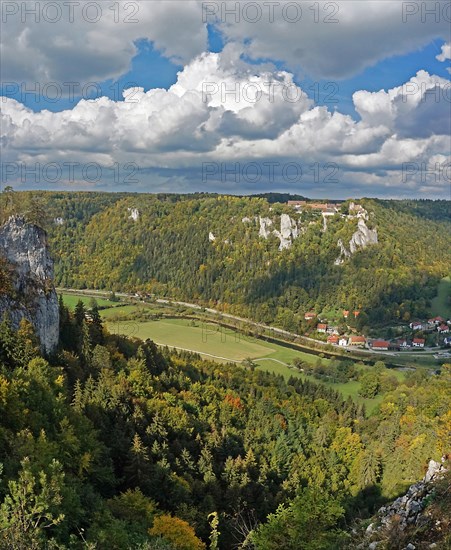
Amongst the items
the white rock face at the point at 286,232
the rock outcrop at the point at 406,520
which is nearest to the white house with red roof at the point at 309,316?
the white rock face at the point at 286,232

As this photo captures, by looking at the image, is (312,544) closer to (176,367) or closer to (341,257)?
(176,367)

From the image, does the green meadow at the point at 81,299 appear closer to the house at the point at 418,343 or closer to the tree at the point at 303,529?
the house at the point at 418,343

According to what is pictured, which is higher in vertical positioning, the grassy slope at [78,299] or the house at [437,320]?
the grassy slope at [78,299]

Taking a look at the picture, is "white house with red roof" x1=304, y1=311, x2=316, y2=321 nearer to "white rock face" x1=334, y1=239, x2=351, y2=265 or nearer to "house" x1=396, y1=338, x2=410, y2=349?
"house" x1=396, y1=338, x2=410, y2=349

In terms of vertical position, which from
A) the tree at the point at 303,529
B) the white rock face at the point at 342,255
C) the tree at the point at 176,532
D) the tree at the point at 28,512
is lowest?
the tree at the point at 176,532

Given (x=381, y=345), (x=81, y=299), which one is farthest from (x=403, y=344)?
(x=81, y=299)

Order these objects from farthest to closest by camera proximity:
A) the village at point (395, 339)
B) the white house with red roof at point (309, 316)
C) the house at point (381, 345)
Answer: the white house with red roof at point (309, 316) → the village at point (395, 339) → the house at point (381, 345)

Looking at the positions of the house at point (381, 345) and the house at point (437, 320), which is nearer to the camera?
the house at point (381, 345)
